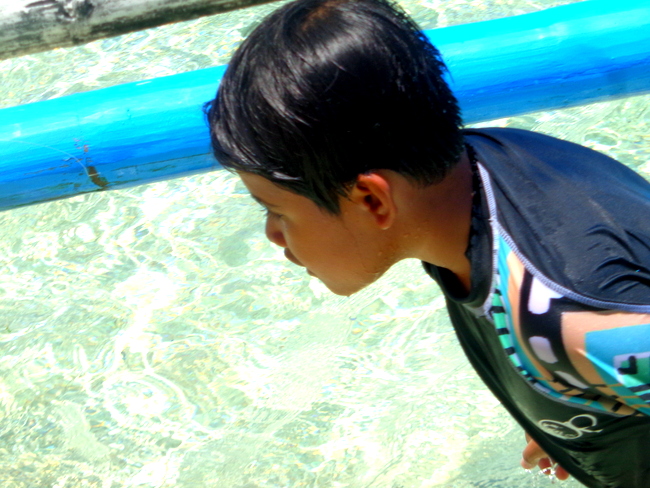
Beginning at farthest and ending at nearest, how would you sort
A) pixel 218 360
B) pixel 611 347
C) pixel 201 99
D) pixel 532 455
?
pixel 218 360
pixel 201 99
pixel 532 455
pixel 611 347

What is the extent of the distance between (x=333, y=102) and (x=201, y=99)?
47.6 inches

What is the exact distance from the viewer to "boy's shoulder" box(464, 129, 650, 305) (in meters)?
1.25

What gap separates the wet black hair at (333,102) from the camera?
1266 mm

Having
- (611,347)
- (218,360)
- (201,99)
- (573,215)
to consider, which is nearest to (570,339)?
(611,347)

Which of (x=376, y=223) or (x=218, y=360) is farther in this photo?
(x=218, y=360)

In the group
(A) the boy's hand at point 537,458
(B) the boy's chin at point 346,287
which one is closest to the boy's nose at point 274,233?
(B) the boy's chin at point 346,287

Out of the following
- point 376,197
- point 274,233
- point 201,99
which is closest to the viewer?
point 376,197

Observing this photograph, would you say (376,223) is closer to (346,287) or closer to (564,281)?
(346,287)

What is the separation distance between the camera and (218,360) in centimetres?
311

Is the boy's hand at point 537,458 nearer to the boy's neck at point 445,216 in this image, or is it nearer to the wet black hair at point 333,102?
the boy's neck at point 445,216

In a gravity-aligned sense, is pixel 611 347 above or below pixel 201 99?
above

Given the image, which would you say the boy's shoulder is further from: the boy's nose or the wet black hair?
the boy's nose

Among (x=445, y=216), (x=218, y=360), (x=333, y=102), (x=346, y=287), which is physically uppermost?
(x=333, y=102)

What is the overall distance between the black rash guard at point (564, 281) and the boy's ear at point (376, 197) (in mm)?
172
